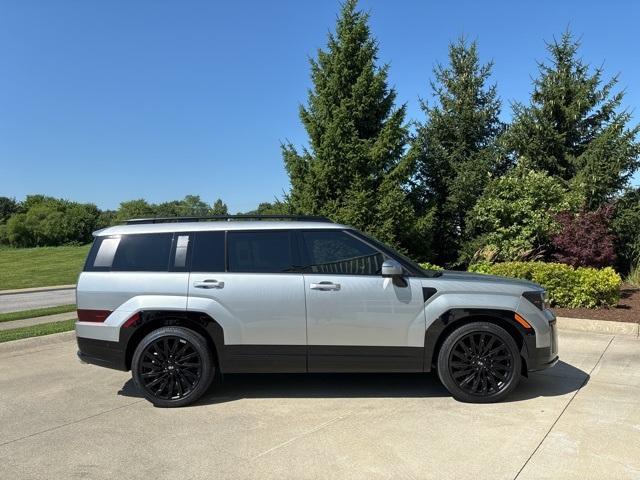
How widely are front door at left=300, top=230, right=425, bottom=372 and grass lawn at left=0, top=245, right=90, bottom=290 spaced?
75.9ft

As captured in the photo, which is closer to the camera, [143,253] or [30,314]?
[143,253]

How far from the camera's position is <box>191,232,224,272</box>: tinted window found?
5.05m

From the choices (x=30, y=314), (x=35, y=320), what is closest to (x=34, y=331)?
(x=35, y=320)

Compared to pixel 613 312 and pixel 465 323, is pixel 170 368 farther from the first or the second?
pixel 613 312

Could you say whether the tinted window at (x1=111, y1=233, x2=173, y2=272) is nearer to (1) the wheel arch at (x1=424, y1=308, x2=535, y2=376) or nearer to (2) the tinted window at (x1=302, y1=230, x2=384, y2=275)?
(2) the tinted window at (x1=302, y1=230, x2=384, y2=275)

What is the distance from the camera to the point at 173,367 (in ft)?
16.3

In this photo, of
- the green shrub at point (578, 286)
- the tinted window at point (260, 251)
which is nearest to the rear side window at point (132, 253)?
the tinted window at point (260, 251)

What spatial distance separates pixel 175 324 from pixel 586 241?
9172 mm

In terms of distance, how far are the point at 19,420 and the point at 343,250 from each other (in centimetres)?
340

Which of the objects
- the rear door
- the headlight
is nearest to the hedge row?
the headlight

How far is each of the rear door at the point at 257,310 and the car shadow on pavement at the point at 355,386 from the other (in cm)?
49

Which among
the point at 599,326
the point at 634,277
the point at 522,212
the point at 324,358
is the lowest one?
the point at 599,326

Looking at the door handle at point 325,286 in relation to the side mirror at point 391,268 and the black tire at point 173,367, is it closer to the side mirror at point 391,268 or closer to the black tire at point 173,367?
the side mirror at point 391,268

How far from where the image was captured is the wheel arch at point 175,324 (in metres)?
4.95
